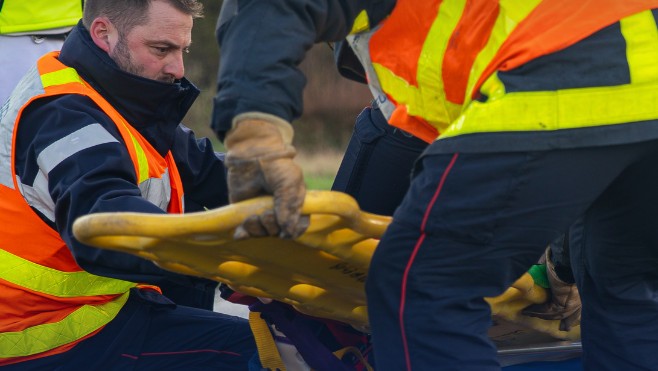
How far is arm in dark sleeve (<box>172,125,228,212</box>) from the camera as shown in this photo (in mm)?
3219

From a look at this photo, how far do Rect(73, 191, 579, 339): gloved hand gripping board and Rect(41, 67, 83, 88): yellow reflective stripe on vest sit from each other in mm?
748

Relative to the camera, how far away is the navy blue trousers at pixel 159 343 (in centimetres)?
292

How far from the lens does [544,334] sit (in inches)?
122

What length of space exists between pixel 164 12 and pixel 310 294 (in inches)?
36.6

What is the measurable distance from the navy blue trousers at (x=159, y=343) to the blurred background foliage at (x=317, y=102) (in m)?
4.23

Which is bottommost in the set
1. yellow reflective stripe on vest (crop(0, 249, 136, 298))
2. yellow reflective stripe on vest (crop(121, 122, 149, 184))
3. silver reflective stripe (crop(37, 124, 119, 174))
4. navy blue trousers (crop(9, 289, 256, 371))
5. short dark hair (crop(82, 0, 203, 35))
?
navy blue trousers (crop(9, 289, 256, 371))

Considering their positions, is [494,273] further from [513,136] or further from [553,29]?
[553,29]

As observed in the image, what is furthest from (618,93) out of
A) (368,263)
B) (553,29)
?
(368,263)

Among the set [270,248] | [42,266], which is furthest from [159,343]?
[270,248]

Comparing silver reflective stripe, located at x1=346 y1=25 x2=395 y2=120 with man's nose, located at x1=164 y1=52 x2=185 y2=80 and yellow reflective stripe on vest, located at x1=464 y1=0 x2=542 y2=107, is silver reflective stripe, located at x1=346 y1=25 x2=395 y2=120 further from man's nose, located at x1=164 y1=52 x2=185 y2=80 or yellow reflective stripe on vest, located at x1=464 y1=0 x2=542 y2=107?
→ man's nose, located at x1=164 y1=52 x2=185 y2=80

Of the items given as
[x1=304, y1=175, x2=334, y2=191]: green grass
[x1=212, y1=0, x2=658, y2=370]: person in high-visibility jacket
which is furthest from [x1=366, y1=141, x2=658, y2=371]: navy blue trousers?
[x1=304, y1=175, x2=334, y2=191]: green grass

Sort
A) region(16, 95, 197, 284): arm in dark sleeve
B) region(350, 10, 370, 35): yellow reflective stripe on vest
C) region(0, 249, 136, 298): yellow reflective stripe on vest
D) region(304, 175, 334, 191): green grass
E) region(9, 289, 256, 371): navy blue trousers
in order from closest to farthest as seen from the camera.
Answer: region(350, 10, 370, 35): yellow reflective stripe on vest < region(16, 95, 197, 284): arm in dark sleeve < region(0, 249, 136, 298): yellow reflective stripe on vest < region(9, 289, 256, 371): navy blue trousers < region(304, 175, 334, 191): green grass

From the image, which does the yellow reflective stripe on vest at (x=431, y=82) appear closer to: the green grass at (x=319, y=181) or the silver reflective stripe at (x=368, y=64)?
the silver reflective stripe at (x=368, y=64)

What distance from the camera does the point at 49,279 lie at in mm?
2822
